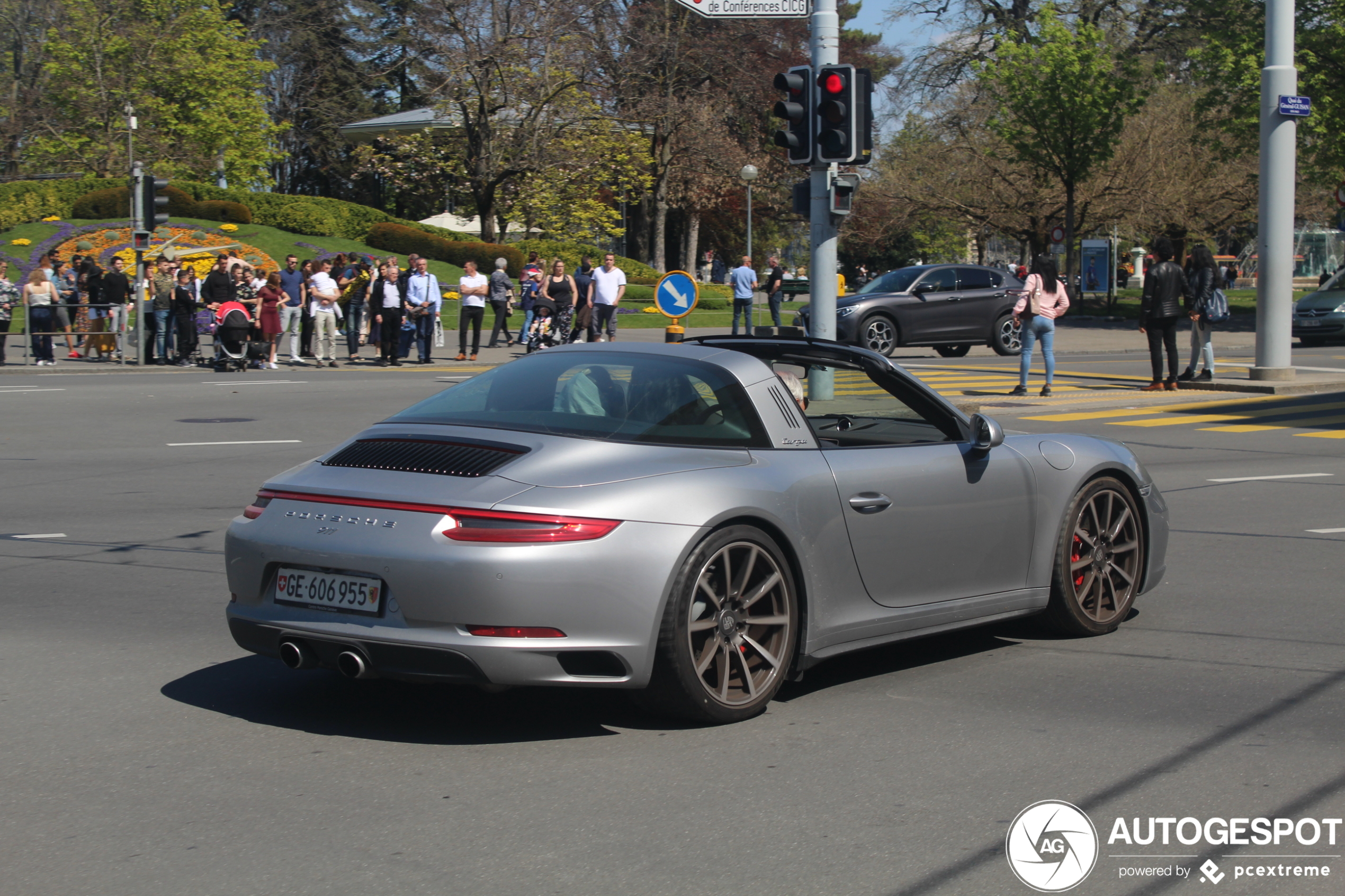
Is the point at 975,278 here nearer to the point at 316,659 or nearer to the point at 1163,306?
the point at 1163,306

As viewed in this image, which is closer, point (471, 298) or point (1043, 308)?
point (1043, 308)

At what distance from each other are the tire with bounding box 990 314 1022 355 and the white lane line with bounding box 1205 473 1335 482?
639 inches

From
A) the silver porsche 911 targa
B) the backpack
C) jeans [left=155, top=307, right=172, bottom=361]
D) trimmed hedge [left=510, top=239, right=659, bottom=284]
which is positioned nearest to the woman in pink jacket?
the backpack

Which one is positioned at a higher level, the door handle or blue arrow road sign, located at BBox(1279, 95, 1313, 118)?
blue arrow road sign, located at BBox(1279, 95, 1313, 118)

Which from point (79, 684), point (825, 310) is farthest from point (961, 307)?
point (79, 684)

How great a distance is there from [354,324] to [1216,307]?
15769 mm

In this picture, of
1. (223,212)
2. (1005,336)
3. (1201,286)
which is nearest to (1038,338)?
(1201,286)

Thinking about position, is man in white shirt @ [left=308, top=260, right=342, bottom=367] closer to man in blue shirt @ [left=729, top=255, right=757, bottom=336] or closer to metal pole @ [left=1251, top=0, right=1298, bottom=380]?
man in blue shirt @ [left=729, top=255, right=757, bottom=336]

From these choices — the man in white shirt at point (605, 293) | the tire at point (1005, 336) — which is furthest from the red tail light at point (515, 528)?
the tire at point (1005, 336)

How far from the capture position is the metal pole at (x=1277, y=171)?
1908 centimetres

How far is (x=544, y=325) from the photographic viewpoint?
26312 millimetres

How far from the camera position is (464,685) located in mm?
5617

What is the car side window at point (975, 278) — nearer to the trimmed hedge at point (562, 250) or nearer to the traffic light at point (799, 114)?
the traffic light at point (799, 114)

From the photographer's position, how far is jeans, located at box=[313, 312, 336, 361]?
25844 millimetres
